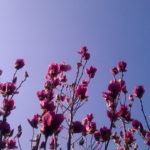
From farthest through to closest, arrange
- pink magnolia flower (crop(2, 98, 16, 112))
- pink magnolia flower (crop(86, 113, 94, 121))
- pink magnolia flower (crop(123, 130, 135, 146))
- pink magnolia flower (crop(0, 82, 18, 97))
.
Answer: pink magnolia flower (crop(86, 113, 94, 121))
pink magnolia flower (crop(123, 130, 135, 146))
pink magnolia flower (crop(0, 82, 18, 97))
pink magnolia flower (crop(2, 98, 16, 112))

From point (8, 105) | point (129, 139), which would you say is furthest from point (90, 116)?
point (8, 105)

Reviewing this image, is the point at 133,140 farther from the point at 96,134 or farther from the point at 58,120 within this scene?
the point at 58,120

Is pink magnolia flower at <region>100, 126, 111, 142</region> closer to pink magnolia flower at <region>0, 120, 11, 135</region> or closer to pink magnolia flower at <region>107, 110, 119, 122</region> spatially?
pink magnolia flower at <region>107, 110, 119, 122</region>

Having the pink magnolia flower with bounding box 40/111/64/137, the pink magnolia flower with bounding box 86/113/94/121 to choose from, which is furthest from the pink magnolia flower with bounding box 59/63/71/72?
the pink magnolia flower with bounding box 40/111/64/137

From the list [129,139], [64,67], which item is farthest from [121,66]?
[129,139]

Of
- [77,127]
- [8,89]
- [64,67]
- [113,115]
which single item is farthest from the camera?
[64,67]

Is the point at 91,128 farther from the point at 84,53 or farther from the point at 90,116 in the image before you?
the point at 84,53

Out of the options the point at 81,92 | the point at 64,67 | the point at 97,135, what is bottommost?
Result: the point at 97,135

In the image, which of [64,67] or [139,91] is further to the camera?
[139,91]

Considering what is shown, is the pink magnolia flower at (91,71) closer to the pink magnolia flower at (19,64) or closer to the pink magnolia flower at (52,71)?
the pink magnolia flower at (52,71)

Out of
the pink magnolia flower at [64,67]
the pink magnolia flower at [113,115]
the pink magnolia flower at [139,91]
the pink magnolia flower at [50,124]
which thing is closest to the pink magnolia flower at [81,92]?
the pink magnolia flower at [64,67]

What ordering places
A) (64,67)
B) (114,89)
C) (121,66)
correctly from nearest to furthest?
(114,89) → (64,67) → (121,66)

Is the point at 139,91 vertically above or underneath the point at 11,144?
above

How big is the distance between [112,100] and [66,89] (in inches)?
76.0
